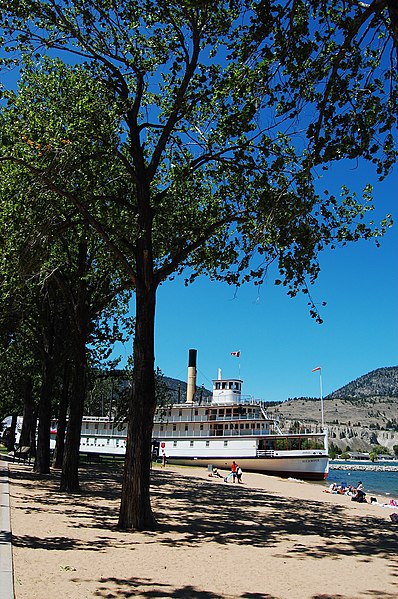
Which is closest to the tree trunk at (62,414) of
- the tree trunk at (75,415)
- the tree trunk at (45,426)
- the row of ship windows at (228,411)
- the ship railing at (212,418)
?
the tree trunk at (45,426)

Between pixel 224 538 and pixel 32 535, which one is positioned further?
A: pixel 224 538

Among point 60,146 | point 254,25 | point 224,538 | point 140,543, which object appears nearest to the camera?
point 254,25

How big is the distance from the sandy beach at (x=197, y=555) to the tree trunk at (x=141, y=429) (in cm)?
47

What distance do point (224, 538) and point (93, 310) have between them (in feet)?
35.8

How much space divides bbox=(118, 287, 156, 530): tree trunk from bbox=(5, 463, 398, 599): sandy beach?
18.6 inches

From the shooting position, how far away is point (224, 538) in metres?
10.8

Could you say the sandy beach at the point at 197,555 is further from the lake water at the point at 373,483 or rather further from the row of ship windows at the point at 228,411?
the row of ship windows at the point at 228,411

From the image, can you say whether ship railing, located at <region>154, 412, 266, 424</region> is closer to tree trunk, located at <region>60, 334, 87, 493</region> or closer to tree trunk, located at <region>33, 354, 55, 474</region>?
tree trunk, located at <region>33, 354, 55, 474</region>

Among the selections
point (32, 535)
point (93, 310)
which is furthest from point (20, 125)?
point (32, 535)

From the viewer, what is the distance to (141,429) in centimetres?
1170

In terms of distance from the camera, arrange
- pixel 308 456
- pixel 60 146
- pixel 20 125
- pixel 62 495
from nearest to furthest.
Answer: pixel 60 146 < pixel 20 125 < pixel 62 495 < pixel 308 456

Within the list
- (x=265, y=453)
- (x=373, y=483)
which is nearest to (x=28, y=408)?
(x=265, y=453)

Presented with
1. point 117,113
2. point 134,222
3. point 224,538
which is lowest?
point 224,538

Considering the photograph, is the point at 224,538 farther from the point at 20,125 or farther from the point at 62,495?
the point at 20,125
